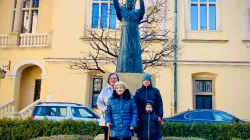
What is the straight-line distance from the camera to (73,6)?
20.2 metres

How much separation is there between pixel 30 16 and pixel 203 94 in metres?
14.4

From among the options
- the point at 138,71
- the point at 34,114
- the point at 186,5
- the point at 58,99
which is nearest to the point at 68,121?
the point at 34,114

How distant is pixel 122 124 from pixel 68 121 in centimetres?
584

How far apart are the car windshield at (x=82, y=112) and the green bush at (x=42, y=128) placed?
3.02 metres

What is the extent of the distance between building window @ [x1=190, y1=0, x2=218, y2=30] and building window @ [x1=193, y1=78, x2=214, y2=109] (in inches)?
147

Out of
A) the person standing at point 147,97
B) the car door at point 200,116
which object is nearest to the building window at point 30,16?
the car door at point 200,116

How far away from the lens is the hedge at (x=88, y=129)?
34.6ft

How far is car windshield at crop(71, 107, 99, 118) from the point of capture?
13.8m

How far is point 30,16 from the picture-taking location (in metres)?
22.3

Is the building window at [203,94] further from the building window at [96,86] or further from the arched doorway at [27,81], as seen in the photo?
the arched doorway at [27,81]

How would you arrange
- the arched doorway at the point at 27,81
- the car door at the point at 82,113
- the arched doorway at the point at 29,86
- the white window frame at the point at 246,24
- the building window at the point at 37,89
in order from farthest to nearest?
1. the building window at the point at 37,89
2. the arched doorway at the point at 29,86
3. the arched doorway at the point at 27,81
4. the white window frame at the point at 246,24
5. the car door at the point at 82,113

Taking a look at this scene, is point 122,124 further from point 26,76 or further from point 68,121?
point 26,76

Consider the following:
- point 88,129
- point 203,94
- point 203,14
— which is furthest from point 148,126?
point 203,14

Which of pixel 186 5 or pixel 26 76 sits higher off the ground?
pixel 186 5
